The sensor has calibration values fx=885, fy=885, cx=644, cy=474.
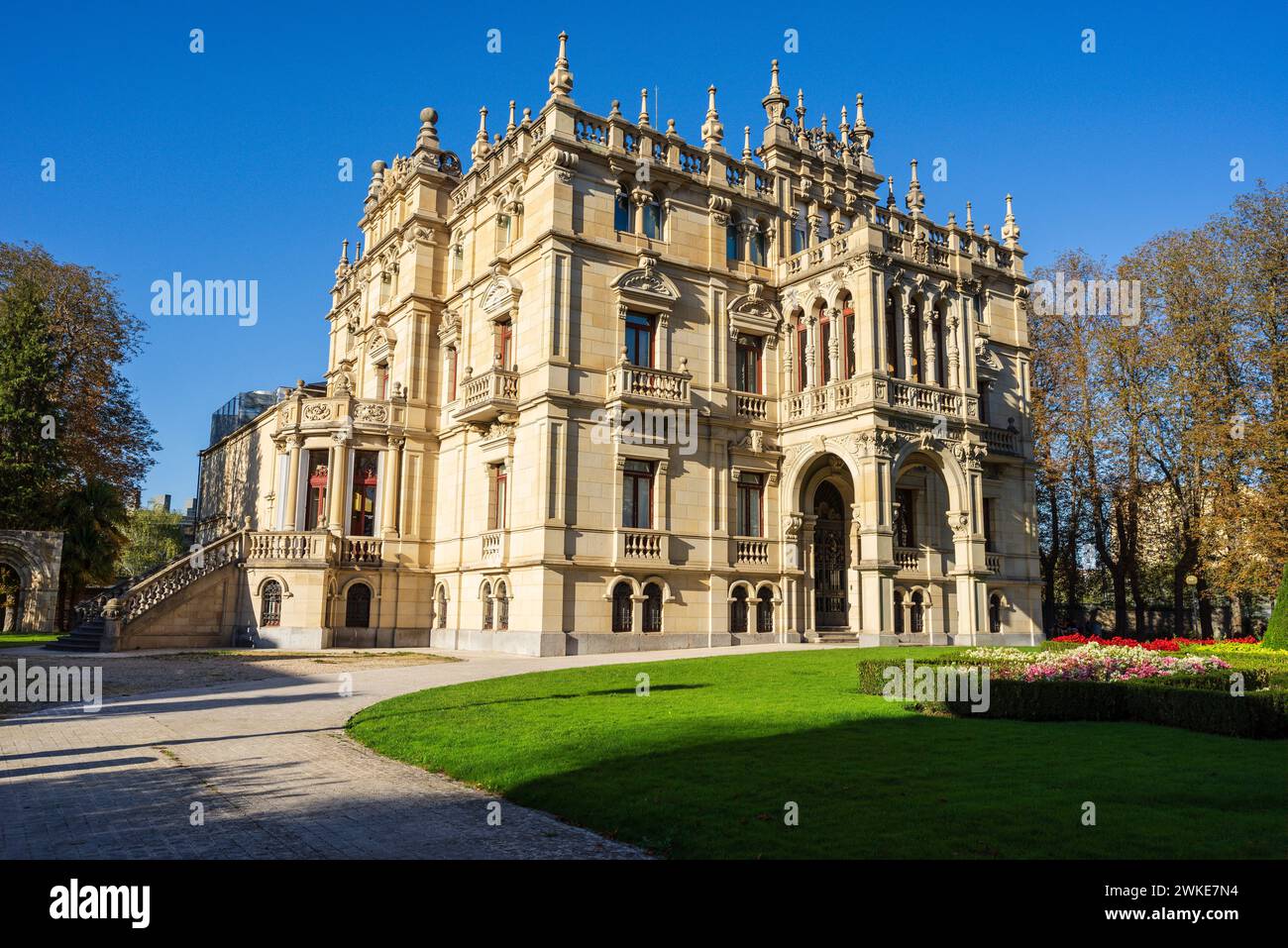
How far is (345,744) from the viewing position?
1205 cm

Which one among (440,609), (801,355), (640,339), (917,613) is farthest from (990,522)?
(440,609)

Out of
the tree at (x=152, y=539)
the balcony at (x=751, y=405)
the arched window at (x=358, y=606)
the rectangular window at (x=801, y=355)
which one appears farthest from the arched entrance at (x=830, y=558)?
the tree at (x=152, y=539)

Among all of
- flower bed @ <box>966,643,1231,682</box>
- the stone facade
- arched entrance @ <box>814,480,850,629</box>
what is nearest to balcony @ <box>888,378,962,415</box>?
arched entrance @ <box>814,480,850,629</box>

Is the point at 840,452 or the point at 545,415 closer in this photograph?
the point at 545,415

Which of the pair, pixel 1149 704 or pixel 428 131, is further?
pixel 428 131

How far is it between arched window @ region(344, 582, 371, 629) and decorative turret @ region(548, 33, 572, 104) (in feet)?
61.8

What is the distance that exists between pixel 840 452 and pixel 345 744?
71.6 feet

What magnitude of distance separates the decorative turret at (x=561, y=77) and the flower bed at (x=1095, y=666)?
2251 centimetres

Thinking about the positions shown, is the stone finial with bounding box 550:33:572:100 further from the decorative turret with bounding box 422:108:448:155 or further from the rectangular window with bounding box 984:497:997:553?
the rectangular window with bounding box 984:497:997:553

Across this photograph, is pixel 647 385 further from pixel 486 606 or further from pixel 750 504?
pixel 486 606

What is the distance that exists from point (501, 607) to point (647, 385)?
9.02m

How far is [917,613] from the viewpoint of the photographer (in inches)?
1310
